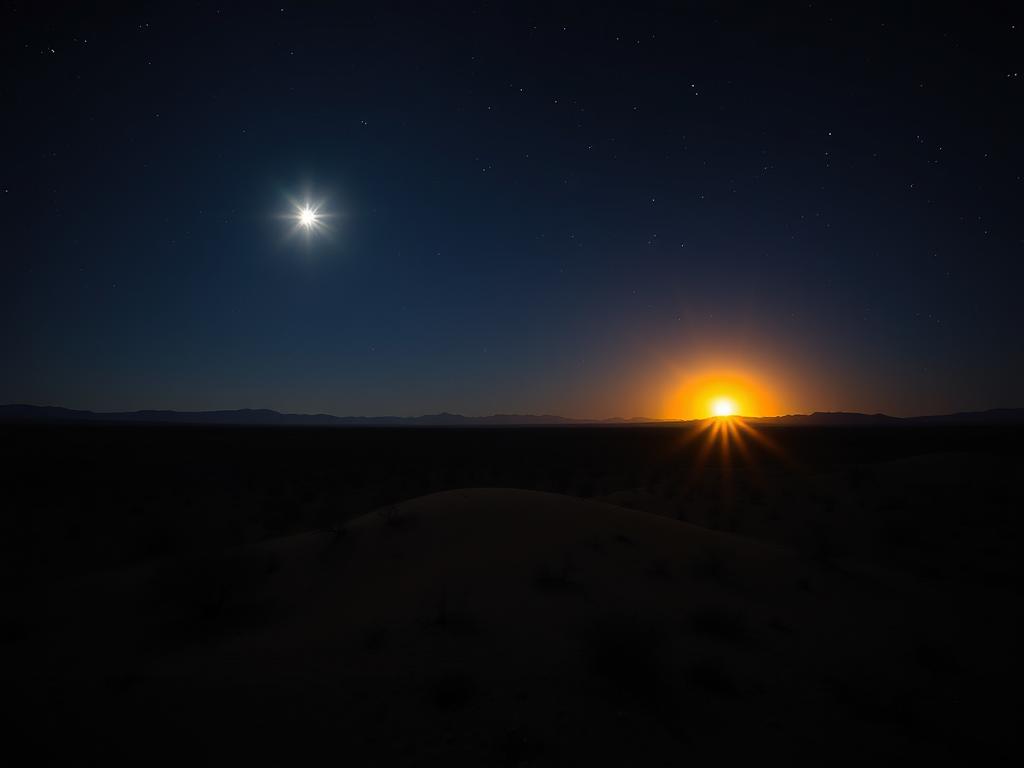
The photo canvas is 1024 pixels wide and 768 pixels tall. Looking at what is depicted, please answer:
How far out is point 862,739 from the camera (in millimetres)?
4215

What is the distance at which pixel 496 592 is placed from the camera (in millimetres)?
6441

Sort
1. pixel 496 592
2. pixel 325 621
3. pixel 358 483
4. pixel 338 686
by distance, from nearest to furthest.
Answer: pixel 338 686 < pixel 325 621 < pixel 496 592 < pixel 358 483

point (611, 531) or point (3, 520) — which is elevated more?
point (611, 531)

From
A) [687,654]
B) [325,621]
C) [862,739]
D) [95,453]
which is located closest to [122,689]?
[325,621]

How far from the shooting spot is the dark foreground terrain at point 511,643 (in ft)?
13.0

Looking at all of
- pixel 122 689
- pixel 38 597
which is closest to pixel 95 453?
pixel 38 597

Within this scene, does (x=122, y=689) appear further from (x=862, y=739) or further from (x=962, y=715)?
(x=962, y=715)

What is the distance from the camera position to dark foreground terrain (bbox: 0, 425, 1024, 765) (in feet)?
13.0

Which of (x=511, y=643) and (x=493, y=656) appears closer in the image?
(x=493, y=656)

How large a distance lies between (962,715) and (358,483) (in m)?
21.8

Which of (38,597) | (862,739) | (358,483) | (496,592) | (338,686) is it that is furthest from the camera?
(358,483)

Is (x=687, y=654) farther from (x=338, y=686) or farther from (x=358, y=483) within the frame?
(x=358, y=483)

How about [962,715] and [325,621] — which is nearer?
[962,715]

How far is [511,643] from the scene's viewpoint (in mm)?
5266
